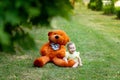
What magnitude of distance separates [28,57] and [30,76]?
58.2 inches

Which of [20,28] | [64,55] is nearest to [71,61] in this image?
[64,55]

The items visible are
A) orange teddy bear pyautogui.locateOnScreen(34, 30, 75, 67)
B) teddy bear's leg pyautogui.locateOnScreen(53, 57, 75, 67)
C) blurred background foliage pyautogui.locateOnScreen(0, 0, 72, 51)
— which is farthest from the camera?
orange teddy bear pyautogui.locateOnScreen(34, 30, 75, 67)

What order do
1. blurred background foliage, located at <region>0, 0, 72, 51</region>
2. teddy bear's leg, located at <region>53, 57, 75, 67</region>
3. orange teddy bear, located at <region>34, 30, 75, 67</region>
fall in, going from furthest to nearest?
orange teddy bear, located at <region>34, 30, 75, 67</region> < teddy bear's leg, located at <region>53, 57, 75, 67</region> < blurred background foliage, located at <region>0, 0, 72, 51</region>

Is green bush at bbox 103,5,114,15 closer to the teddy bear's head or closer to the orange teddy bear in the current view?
the orange teddy bear

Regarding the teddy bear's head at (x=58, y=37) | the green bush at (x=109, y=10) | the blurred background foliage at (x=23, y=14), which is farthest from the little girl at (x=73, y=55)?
the green bush at (x=109, y=10)

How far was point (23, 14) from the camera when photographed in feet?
4.19

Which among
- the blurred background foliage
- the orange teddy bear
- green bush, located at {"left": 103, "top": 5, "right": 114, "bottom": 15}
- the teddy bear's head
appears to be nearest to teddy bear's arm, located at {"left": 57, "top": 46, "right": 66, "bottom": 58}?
the orange teddy bear

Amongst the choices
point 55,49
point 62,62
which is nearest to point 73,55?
point 62,62

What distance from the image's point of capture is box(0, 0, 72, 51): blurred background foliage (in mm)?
1223

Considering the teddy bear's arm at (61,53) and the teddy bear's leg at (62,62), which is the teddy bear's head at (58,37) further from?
the teddy bear's leg at (62,62)

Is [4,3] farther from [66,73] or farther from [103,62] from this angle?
[103,62]

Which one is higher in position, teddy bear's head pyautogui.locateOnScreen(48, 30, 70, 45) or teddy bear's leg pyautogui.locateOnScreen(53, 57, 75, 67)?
teddy bear's head pyautogui.locateOnScreen(48, 30, 70, 45)

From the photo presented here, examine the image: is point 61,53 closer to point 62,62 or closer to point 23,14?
point 62,62

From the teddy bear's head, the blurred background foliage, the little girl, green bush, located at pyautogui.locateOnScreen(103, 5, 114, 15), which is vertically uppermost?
the blurred background foliage
